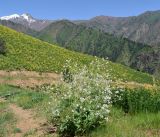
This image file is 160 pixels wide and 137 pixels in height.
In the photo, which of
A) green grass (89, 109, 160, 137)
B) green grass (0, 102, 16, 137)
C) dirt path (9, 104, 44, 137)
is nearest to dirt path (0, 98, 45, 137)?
dirt path (9, 104, 44, 137)

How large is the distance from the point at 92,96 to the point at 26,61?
44.5 metres

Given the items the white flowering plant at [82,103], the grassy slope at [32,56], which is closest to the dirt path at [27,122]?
the white flowering plant at [82,103]

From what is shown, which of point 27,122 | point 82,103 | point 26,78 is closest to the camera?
point 82,103

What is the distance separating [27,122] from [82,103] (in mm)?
3592

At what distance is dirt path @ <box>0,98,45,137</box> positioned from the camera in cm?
1356

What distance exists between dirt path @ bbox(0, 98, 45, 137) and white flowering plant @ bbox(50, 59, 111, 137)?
2.09 ft

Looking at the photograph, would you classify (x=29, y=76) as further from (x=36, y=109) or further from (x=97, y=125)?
(x=97, y=125)

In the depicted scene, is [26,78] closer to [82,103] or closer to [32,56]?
[32,56]

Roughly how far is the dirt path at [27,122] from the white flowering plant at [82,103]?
2.09ft

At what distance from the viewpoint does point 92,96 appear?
1280 centimetres

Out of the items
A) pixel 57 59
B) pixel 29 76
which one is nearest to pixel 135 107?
pixel 29 76

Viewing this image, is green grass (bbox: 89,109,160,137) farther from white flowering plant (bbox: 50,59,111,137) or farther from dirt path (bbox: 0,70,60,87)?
dirt path (bbox: 0,70,60,87)

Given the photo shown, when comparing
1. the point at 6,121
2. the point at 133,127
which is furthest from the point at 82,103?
the point at 6,121

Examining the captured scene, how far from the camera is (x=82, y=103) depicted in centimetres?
1216
